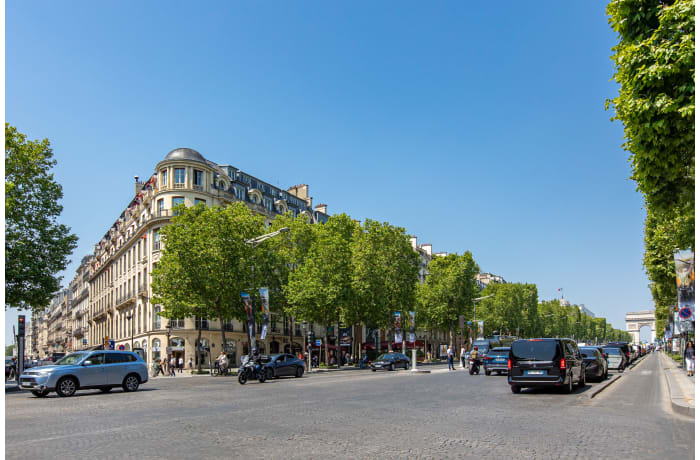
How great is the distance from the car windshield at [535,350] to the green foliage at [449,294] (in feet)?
168

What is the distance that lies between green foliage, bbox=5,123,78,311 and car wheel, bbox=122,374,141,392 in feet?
45.5

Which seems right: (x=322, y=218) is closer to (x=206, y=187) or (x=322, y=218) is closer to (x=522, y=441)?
(x=206, y=187)

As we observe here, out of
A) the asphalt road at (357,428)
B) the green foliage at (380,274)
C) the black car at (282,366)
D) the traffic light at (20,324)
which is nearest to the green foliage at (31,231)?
the traffic light at (20,324)

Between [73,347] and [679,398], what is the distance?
110 metres

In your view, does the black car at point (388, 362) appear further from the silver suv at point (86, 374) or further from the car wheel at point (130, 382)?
the car wheel at point (130, 382)

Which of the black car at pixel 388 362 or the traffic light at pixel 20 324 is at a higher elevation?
the traffic light at pixel 20 324

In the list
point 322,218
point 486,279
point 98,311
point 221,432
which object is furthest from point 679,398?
point 486,279

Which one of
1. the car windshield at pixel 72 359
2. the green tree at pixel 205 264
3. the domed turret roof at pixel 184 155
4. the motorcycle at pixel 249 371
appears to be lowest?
the motorcycle at pixel 249 371

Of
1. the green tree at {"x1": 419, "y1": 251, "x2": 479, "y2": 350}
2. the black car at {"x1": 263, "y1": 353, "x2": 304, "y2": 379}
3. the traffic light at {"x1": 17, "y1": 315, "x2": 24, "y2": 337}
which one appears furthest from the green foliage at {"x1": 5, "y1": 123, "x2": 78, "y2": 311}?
the green tree at {"x1": 419, "y1": 251, "x2": 479, "y2": 350}

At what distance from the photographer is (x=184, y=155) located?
57625 millimetres

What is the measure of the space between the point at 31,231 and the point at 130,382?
16.7 meters

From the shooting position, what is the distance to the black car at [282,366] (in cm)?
3306

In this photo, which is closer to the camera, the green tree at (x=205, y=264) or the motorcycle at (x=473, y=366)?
the motorcycle at (x=473, y=366)

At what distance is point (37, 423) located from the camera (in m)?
12.3
